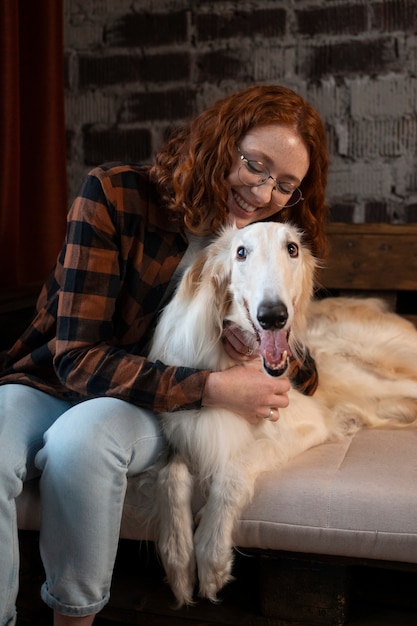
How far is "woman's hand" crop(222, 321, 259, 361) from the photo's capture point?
5.44 ft

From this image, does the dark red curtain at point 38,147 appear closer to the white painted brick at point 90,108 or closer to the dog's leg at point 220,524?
the white painted brick at point 90,108

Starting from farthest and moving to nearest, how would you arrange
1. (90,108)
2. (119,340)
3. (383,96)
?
(90,108) → (383,96) → (119,340)

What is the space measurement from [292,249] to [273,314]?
207 mm

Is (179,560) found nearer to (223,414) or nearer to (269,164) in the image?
(223,414)

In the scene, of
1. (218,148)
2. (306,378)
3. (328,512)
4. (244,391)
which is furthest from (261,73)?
(328,512)

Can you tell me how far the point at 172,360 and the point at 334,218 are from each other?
51.2 inches

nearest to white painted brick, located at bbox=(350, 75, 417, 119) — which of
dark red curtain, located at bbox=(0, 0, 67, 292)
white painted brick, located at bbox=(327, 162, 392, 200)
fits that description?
white painted brick, located at bbox=(327, 162, 392, 200)

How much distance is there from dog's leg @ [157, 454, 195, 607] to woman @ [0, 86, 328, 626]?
9cm

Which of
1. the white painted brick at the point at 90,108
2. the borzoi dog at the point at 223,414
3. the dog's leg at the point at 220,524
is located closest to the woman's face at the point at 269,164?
the borzoi dog at the point at 223,414

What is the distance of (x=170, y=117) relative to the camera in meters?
2.92

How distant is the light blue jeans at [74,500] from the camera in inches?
58.0

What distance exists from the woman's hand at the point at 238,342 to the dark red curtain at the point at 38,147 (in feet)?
3.89

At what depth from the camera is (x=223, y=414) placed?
168 cm

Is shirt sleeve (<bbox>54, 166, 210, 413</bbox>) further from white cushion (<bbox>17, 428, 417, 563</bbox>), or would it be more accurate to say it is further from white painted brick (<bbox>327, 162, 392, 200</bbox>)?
white painted brick (<bbox>327, 162, 392, 200</bbox>)
